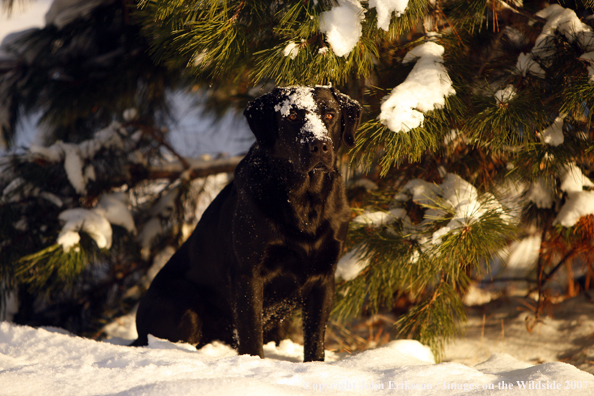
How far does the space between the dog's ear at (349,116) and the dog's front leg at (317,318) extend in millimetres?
568

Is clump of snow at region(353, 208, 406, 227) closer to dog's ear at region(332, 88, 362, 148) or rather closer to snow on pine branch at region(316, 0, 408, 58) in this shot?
dog's ear at region(332, 88, 362, 148)

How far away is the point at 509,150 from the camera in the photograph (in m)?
2.09

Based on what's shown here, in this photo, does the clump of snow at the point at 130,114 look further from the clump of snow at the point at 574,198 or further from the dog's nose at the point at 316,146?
the clump of snow at the point at 574,198

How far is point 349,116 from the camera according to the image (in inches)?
70.2

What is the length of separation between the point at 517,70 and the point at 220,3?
1237 mm

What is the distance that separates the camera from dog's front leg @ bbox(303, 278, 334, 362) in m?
1.86

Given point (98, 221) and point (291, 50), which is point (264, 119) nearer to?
point (291, 50)

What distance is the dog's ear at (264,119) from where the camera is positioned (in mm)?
1739

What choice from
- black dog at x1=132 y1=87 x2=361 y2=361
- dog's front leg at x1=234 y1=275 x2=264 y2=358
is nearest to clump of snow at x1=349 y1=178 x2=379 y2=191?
black dog at x1=132 y1=87 x2=361 y2=361

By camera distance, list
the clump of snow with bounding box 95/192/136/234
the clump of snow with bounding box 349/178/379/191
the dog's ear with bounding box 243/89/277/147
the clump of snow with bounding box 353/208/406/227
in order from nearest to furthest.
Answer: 1. the dog's ear with bounding box 243/89/277/147
2. the clump of snow with bounding box 353/208/406/227
3. the clump of snow with bounding box 349/178/379/191
4. the clump of snow with bounding box 95/192/136/234

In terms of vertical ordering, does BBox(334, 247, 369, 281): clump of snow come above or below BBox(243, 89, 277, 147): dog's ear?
below

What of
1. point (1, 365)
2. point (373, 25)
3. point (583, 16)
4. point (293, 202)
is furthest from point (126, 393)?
point (583, 16)

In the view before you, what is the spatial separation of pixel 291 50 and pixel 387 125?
0.44 meters

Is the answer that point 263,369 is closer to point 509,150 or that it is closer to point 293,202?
point 293,202
